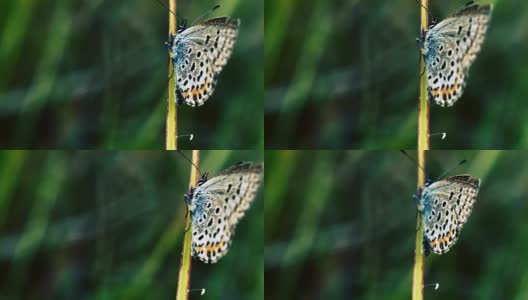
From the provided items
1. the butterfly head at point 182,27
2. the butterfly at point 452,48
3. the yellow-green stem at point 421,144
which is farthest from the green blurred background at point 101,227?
the butterfly at point 452,48

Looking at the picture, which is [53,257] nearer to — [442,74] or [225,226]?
[225,226]

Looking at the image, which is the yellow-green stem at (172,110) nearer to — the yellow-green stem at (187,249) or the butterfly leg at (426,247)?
the yellow-green stem at (187,249)

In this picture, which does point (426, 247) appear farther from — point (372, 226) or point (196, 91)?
point (196, 91)

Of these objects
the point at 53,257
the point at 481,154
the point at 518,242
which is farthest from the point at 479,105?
the point at 53,257

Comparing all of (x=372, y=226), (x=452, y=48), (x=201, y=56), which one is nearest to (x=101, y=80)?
(x=201, y=56)

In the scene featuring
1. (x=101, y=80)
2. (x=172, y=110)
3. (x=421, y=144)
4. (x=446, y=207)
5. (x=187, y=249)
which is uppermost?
(x=101, y=80)

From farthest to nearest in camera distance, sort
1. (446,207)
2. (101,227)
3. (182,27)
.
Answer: (101,227) → (182,27) → (446,207)
